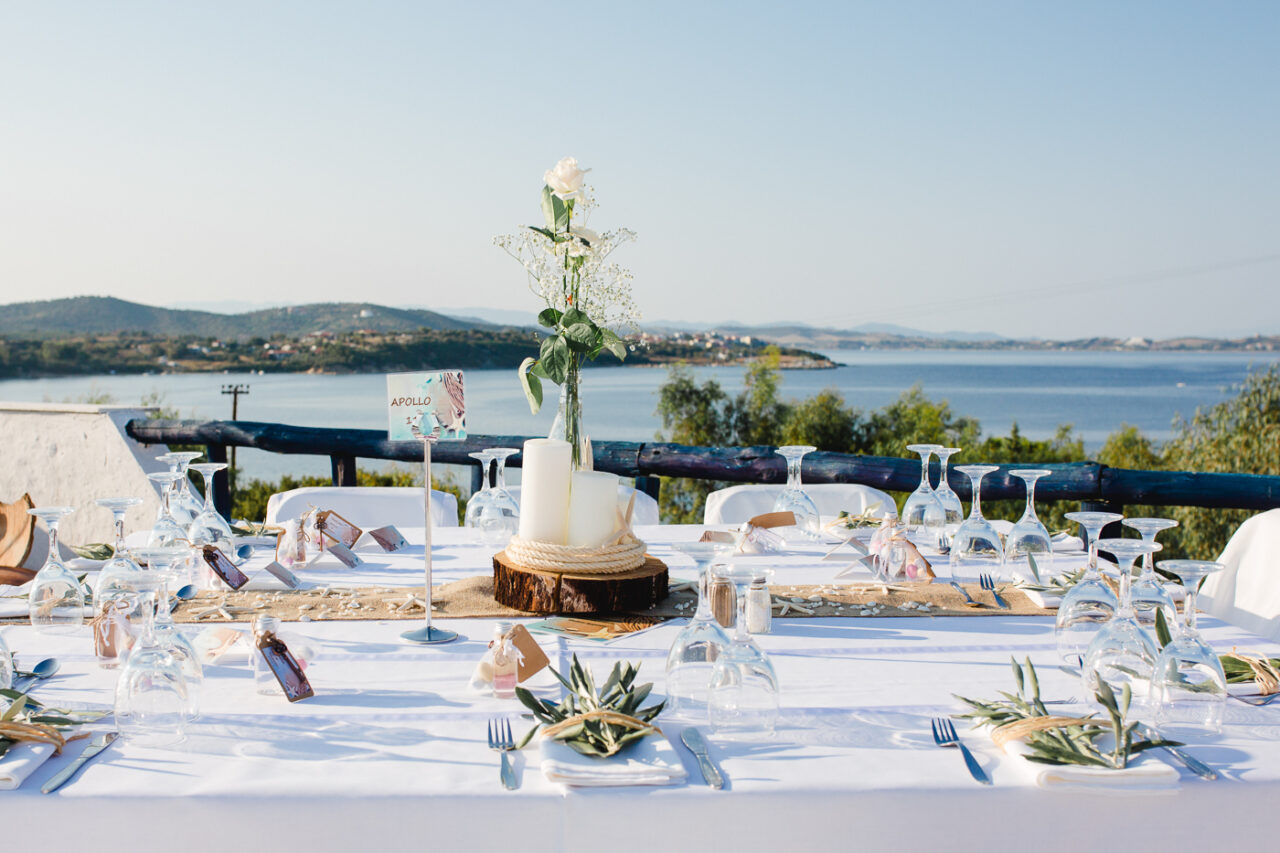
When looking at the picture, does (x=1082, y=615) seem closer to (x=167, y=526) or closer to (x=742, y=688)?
(x=742, y=688)

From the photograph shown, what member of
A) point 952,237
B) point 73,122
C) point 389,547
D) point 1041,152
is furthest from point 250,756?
point 952,237

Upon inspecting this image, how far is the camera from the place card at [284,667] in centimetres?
133

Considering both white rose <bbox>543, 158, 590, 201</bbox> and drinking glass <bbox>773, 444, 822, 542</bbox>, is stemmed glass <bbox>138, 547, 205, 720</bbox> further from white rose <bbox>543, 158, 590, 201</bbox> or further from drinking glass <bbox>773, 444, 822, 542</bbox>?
drinking glass <bbox>773, 444, 822, 542</bbox>

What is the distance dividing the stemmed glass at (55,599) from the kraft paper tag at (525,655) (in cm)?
88

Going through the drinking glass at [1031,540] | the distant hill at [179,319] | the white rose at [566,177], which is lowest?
the drinking glass at [1031,540]

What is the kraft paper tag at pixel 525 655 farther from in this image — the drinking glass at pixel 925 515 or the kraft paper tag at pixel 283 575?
the drinking glass at pixel 925 515

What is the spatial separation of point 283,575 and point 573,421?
74cm

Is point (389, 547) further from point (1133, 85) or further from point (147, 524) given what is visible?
point (1133, 85)

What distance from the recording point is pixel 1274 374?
16562mm

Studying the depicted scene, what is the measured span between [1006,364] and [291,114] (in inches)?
2356

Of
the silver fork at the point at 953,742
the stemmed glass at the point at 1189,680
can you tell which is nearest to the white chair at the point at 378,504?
the silver fork at the point at 953,742

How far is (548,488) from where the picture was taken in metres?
1.86

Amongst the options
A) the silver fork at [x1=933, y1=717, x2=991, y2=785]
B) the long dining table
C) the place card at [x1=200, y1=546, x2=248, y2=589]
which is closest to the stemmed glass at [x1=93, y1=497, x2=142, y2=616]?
the place card at [x1=200, y1=546, x2=248, y2=589]

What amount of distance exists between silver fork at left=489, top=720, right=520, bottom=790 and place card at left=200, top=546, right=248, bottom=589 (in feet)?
3.14
